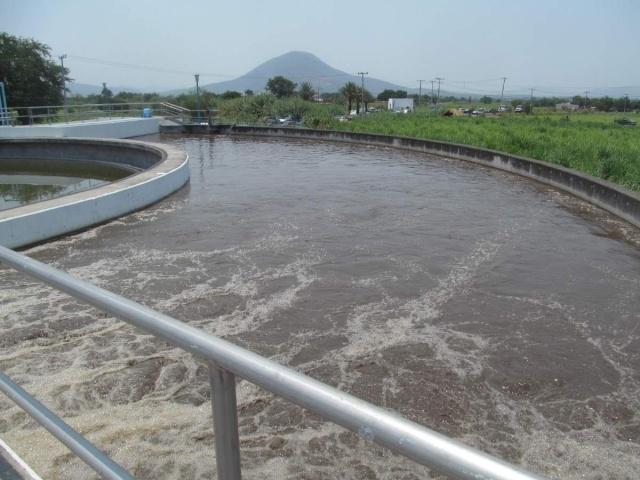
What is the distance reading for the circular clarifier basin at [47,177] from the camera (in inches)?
459

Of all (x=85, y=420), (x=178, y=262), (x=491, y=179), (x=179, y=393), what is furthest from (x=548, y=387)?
(x=491, y=179)

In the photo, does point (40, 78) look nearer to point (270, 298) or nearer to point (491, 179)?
point (491, 179)

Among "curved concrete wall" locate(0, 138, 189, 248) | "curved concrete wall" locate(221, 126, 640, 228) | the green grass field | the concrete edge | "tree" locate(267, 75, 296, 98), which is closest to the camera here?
the concrete edge

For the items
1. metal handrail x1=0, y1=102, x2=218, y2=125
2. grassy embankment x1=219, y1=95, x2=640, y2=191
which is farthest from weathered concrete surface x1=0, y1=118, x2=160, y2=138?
grassy embankment x1=219, y1=95, x2=640, y2=191

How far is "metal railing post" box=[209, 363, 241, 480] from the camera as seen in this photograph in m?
1.03

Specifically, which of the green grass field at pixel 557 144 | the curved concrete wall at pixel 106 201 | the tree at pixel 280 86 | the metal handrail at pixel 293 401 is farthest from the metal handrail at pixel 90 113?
the tree at pixel 280 86

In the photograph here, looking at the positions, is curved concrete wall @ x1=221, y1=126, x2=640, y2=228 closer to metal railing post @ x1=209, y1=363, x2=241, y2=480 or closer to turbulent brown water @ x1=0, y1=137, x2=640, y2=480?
turbulent brown water @ x1=0, y1=137, x2=640, y2=480

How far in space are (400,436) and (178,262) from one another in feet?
20.6

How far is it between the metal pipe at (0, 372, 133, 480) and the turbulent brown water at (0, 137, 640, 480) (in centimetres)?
152

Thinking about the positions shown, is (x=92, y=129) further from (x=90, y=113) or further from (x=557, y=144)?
(x=557, y=144)

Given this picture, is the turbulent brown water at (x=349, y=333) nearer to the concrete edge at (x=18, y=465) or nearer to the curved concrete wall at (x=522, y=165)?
the curved concrete wall at (x=522, y=165)

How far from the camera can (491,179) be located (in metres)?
13.4

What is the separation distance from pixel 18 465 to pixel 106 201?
23.8 ft

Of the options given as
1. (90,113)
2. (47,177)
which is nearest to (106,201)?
(47,177)
